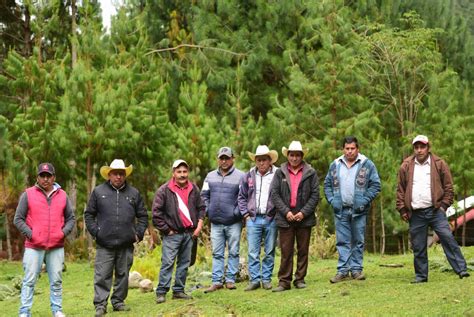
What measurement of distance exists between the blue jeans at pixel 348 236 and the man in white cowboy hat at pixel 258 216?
0.85 m

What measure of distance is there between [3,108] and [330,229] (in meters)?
9.72

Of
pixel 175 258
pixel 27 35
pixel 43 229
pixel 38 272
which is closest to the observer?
pixel 43 229

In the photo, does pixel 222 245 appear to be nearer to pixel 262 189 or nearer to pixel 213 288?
pixel 213 288

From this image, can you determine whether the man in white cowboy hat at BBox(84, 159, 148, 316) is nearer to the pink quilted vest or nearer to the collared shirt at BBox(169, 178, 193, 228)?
the pink quilted vest

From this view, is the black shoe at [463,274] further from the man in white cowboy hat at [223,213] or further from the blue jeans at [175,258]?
the blue jeans at [175,258]

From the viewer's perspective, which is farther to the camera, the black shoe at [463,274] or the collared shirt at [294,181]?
the collared shirt at [294,181]

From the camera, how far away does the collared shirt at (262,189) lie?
32.0ft

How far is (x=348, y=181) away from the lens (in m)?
9.66

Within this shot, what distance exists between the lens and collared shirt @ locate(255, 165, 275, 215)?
384 inches

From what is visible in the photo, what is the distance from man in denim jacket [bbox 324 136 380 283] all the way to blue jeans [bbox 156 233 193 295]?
1.93 m

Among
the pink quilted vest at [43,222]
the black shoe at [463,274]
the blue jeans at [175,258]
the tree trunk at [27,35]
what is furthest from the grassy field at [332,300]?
the tree trunk at [27,35]

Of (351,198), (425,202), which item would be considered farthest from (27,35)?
(425,202)

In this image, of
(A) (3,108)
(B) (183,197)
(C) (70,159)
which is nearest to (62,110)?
(C) (70,159)

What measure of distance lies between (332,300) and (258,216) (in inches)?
68.8
